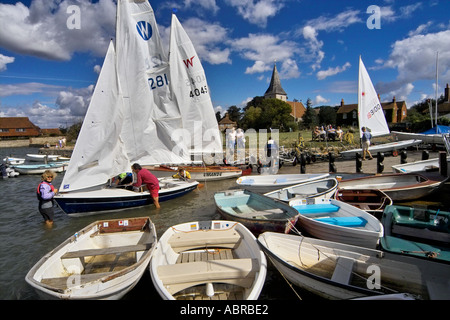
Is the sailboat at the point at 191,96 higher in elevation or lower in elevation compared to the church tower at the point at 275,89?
lower

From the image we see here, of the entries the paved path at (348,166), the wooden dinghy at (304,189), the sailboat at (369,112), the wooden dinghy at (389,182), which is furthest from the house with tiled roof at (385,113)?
the wooden dinghy at (304,189)

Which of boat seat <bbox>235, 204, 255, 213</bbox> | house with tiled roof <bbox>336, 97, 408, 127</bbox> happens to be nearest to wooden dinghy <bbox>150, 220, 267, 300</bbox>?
boat seat <bbox>235, 204, 255, 213</bbox>

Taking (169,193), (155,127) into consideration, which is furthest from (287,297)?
(155,127)

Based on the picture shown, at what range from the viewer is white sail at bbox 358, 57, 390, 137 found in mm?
17984

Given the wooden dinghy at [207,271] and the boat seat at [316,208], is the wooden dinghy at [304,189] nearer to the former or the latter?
the boat seat at [316,208]

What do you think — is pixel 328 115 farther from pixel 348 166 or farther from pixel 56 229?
pixel 56 229

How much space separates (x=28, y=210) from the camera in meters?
12.3

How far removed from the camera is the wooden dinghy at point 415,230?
Result: 525 cm

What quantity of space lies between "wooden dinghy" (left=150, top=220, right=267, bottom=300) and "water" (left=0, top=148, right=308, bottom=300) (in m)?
0.89

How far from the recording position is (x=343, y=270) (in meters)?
4.88

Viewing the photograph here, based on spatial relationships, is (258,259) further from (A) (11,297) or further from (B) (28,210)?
(B) (28,210)

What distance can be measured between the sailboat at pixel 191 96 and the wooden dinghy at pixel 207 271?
8.31 metres

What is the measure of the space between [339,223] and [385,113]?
71.0 m

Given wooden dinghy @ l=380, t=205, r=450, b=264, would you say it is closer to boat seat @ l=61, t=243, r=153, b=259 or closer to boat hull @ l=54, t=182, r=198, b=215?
boat seat @ l=61, t=243, r=153, b=259
